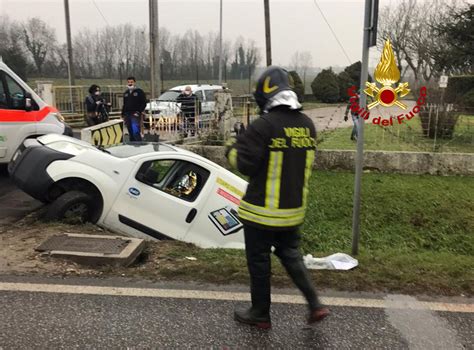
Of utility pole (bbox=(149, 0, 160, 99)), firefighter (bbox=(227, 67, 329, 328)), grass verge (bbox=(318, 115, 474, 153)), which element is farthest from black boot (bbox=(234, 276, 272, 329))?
utility pole (bbox=(149, 0, 160, 99))

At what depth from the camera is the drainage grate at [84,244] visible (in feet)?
13.9

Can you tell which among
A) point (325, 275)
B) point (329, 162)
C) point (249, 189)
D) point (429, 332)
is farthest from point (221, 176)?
point (329, 162)

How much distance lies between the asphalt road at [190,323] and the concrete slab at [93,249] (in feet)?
1.50

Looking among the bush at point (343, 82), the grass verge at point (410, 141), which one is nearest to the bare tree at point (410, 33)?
the bush at point (343, 82)

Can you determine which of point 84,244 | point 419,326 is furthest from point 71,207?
point 419,326

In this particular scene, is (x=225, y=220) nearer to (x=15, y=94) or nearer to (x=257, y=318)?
(x=257, y=318)

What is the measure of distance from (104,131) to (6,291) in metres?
5.96

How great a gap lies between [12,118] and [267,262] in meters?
6.46

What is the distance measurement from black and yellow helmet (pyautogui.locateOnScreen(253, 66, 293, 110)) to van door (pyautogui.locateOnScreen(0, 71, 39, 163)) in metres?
6.25

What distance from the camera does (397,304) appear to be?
3443mm

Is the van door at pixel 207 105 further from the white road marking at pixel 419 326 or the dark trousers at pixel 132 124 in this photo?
the white road marking at pixel 419 326

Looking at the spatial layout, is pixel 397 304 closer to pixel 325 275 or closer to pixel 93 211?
pixel 325 275

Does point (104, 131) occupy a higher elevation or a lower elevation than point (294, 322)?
higher

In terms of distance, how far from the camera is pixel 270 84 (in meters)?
2.88
